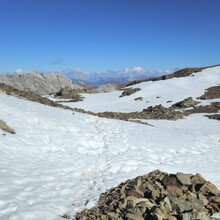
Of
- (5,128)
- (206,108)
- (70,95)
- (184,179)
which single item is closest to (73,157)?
(5,128)

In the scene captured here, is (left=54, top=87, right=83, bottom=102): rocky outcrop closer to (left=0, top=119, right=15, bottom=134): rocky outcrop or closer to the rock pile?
(left=0, top=119, right=15, bottom=134): rocky outcrop

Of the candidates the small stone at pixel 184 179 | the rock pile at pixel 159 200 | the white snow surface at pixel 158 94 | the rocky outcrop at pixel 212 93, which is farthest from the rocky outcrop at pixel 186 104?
the small stone at pixel 184 179

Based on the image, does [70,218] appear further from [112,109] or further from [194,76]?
[194,76]

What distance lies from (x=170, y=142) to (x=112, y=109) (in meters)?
30.4

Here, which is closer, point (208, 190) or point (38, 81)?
point (208, 190)

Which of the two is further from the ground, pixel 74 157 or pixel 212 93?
pixel 212 93

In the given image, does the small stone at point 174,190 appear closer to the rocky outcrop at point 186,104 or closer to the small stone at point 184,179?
the small stone at point 184,179

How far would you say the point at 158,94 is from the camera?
6259 cm

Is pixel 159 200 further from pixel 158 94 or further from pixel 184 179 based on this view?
pixel 158 94

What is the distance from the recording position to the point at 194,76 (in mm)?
72375

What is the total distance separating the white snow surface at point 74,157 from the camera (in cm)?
1126

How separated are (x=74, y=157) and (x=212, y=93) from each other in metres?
46.0

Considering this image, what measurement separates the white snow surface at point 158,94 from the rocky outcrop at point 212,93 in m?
1.27

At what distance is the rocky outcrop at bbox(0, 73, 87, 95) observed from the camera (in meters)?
181
